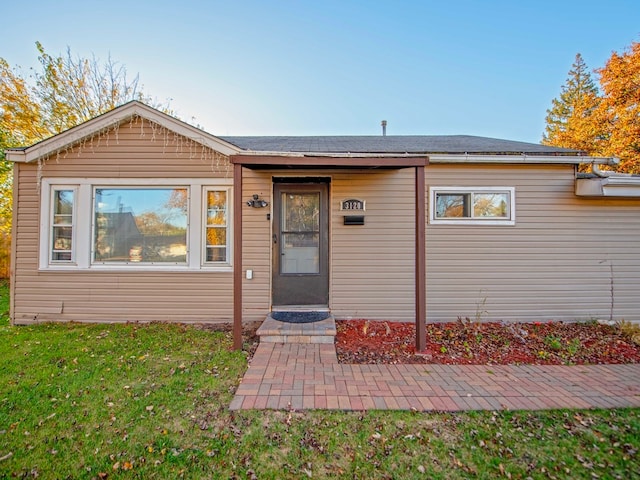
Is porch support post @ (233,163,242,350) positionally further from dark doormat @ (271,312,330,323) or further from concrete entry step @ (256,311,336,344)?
dark doormat @ (271,312,330,323)

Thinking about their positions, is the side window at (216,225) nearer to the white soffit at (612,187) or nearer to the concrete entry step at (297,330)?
the concrete entry step at (297,330)

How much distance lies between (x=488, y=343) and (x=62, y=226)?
7.36 meters

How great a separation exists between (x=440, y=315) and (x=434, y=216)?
5.90ft

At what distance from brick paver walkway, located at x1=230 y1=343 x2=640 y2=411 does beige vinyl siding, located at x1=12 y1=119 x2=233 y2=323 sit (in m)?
2.07

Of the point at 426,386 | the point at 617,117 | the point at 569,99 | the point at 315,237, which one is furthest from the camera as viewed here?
the point at 569,99

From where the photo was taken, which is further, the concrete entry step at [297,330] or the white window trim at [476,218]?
the white window trim at [476,218]

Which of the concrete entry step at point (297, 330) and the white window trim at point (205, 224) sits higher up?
the white window trim at point (205, 224)

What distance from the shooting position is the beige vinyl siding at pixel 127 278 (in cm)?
504

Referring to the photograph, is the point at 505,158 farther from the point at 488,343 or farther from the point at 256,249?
the point at 256,249

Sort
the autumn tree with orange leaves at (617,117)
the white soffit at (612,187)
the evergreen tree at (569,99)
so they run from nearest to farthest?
the white soffit at (612,187)
the autumn tree with orange leaves at (617,117)
the evergreen tree at (569,99)

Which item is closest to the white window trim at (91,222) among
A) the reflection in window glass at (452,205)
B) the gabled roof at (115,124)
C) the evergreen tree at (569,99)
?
the gabled roof at (115,124)

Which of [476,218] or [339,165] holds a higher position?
[339,165]

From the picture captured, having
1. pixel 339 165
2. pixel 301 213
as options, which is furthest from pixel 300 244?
pixel 339 165

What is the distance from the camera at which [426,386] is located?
2.95 m
